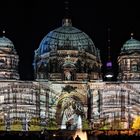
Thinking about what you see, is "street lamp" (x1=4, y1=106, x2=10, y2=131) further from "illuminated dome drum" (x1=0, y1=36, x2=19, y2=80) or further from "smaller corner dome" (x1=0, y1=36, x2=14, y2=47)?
"smaller corner dome" (x1=0, y1=36, x2=14, y2=47)

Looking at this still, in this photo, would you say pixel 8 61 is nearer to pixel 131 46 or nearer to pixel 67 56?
pixel 67 56

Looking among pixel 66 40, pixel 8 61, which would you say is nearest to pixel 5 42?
pixel 8 61

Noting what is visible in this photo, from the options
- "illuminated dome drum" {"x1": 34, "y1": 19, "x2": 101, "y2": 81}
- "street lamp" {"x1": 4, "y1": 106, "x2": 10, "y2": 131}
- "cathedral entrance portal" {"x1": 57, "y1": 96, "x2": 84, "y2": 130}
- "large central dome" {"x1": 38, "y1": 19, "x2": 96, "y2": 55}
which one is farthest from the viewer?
"large central dome" {"x1": 38, "y1": 19, "x2": 96, "y2": 55}

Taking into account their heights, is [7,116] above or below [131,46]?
below

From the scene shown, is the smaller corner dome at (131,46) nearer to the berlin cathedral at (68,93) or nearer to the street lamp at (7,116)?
the berlin cathedral at (68,93)

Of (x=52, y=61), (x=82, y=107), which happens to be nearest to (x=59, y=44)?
(x=52, y=61)

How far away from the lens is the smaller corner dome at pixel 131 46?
122125 millimetres

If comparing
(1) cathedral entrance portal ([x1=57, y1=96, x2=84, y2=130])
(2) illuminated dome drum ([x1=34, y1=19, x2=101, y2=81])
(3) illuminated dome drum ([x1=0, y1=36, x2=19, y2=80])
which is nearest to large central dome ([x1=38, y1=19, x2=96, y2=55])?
(2) illuminated dome drum ([x1=34, y1=19, x2=101, y2=81])

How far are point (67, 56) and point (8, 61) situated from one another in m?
9.57

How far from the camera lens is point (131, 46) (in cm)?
12281

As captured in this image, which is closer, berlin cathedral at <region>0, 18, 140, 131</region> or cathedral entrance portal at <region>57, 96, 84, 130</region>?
berlin cathedral at <region>0, 18, 140, 131</region>

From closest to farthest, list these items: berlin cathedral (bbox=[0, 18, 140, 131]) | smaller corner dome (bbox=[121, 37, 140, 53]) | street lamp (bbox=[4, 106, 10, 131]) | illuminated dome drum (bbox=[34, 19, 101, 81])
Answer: street lamp (bbox=[4, 106, 10, 131])
berlin cathedral (bbox=[0, 18, 140, 131])
illuminated dome drum (bbox=[34, 19, 101, 81])
smaller corner dome (bbox=[121, 37, 140, 53])

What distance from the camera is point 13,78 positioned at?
118 meters

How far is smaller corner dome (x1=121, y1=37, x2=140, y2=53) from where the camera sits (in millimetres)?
122125
